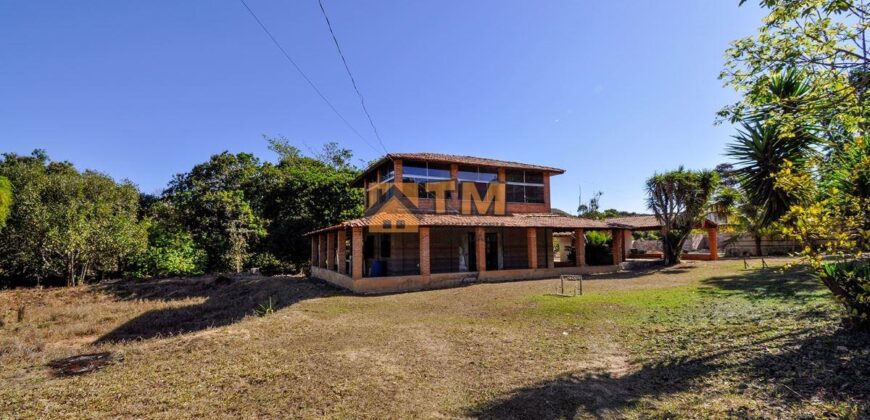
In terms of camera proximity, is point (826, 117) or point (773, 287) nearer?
point (826, 117)

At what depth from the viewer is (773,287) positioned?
11.6 m

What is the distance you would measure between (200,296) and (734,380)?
2041 centimetres

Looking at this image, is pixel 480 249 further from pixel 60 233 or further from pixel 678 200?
pixel 60 233

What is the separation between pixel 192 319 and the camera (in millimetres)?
13227

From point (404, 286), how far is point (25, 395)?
11.7 metres

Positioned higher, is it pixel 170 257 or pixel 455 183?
pixel 455 183

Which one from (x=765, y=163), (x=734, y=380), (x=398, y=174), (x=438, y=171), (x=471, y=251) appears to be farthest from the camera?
(x=471, y=251)

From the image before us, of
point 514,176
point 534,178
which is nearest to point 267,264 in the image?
point 514,176

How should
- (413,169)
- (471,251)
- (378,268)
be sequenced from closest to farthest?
1. (378,268)
2. (413,169)
3. (471,251)

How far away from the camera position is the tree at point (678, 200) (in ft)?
75.0

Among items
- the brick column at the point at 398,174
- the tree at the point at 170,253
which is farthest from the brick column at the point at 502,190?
the tree at the point at 170,253

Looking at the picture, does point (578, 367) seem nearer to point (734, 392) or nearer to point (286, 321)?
point (734, 392)

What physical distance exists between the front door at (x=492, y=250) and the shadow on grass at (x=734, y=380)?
14884 millimetres

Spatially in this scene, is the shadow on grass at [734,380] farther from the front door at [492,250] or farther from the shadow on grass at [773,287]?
the front door at [492,250]
